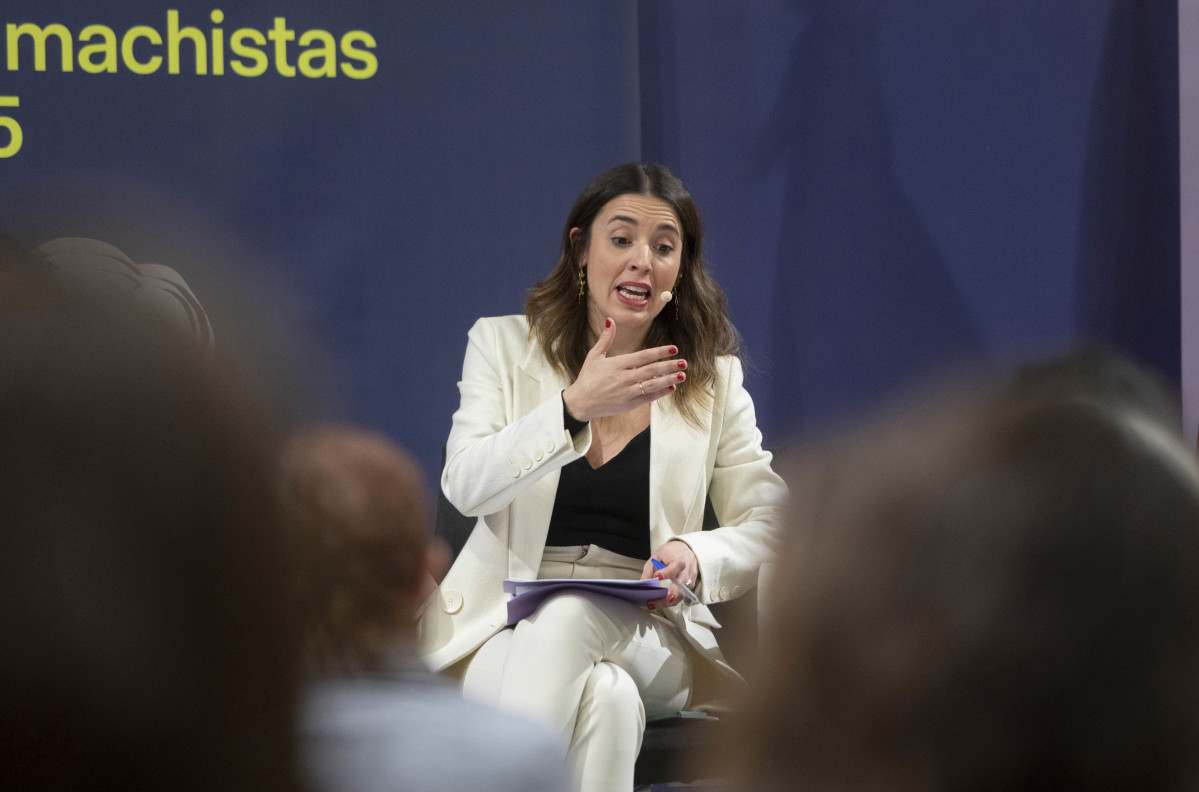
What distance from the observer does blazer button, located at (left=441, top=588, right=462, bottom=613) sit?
2.51 meters

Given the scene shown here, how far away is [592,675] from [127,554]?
186 centimetres

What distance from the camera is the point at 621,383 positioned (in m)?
2.47

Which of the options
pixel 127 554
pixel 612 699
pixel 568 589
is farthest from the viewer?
pixel 568 589

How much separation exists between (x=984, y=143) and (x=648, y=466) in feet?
A: 7.13

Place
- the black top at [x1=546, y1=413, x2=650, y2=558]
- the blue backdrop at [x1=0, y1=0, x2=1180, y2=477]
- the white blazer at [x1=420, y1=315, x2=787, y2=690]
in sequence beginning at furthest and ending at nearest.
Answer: the blue backdrop at [x1=0, y1=0, x2=1180, y2=477] → the black top at [x1=546, y1=413, x2=650, y2=558] → the white blazer at [x1=420, y1=315, x2=787, y2=690]

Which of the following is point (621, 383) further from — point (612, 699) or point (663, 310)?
point (612, 699)

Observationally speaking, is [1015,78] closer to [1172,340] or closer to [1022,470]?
[1172,340]

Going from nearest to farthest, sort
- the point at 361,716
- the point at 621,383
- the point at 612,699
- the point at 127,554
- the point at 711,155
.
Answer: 1. the point at 127,554
2. the point at 361,716
3. the point at 612,699
4. the point at 621,383
5. the point at 711,155

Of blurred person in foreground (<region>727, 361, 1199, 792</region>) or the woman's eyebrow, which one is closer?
blurred person in foreground (<region>727, 361, 1199, 792</region>)

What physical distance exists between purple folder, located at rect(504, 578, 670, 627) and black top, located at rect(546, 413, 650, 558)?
23 centimetres

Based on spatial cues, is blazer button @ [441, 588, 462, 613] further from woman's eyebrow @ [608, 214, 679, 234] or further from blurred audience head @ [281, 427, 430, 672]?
blurred audience head @ [281, 427, 430, 672]

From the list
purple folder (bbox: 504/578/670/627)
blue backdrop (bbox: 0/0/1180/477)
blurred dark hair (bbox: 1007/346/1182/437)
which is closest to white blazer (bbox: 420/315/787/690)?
purple folder (bbox: 504/578/670/627)

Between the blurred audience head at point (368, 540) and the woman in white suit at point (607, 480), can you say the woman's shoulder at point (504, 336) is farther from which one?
the blurred audience head at point (368, 540)

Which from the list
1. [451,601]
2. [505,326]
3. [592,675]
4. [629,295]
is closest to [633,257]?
[629,295]
